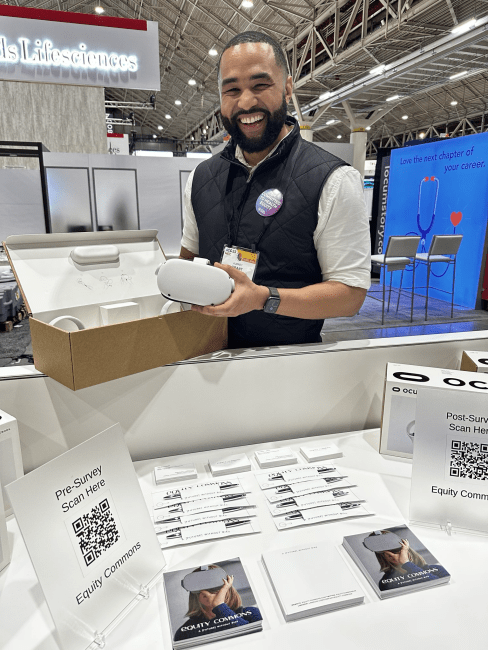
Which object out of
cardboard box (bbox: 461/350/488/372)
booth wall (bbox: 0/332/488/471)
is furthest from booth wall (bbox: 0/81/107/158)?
cardboard box (bbox: 461/350/488/372)

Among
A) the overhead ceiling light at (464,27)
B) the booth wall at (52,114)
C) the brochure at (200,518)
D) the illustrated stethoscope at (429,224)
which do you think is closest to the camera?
the brochure at (200,518)

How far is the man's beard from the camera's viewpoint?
113cm

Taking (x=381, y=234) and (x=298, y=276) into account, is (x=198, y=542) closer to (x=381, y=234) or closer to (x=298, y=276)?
(x=298, y=276)

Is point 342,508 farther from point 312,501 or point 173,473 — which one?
point 173,473

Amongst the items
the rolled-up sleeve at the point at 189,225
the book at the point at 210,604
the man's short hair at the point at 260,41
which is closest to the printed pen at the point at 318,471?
the book at the point at 210,604

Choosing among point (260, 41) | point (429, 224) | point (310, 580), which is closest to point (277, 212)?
point (260, 41)

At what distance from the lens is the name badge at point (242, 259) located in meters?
1.17

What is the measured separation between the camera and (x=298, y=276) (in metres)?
1.19

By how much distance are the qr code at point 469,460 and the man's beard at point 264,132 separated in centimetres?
84

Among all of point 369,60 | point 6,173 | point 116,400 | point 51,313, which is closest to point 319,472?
point 116,400

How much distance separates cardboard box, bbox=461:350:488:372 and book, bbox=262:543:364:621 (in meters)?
0.61

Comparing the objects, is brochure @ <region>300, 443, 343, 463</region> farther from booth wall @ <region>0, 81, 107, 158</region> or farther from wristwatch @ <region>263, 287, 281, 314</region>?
booth wall @ <region>0, 81, 107, 158</region>

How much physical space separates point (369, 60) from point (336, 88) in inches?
70.0

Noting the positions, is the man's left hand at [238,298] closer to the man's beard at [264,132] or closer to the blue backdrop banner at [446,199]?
the man's beard at [264,132]
